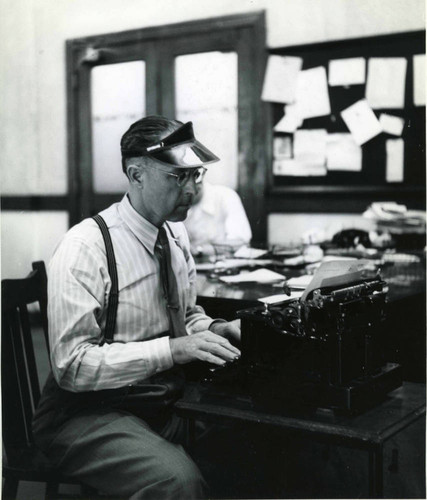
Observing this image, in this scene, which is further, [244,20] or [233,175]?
[233,175]

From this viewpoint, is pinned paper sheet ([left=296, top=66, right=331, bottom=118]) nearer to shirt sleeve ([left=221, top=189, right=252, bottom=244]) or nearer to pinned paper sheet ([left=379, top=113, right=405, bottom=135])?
pinned paper sheet ([left=379, top=113, right=405, bottom=135])

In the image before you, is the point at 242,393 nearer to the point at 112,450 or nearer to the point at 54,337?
the point at 112,450

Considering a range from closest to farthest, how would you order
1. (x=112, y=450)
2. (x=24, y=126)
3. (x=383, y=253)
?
(x=112, y=450) < (x=24, y=126) < (x=383, y=253)

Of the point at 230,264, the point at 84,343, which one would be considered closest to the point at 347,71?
the point at 230,264

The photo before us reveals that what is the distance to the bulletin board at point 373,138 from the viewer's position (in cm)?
221

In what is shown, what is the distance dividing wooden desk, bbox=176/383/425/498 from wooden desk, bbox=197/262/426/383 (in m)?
0.54

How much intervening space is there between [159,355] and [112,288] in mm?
225

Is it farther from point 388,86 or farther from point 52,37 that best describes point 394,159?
point 52,37

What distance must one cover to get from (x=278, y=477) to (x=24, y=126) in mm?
1340

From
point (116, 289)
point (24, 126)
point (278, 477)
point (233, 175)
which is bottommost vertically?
point (278, 477)

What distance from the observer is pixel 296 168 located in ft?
10.1

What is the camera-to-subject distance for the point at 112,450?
5.28 feet

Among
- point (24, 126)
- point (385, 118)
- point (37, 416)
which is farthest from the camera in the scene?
point (385, 118)

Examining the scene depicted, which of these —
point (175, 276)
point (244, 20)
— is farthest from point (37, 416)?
point (244, 20)
